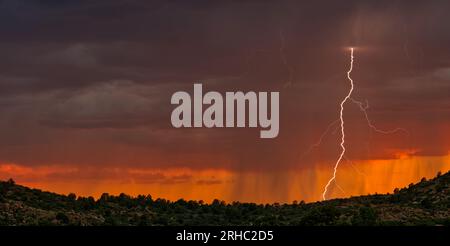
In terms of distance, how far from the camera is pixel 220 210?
5266 inches

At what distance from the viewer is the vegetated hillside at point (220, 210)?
10425 centimetres

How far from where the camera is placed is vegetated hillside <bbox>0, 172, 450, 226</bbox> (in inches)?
4104
